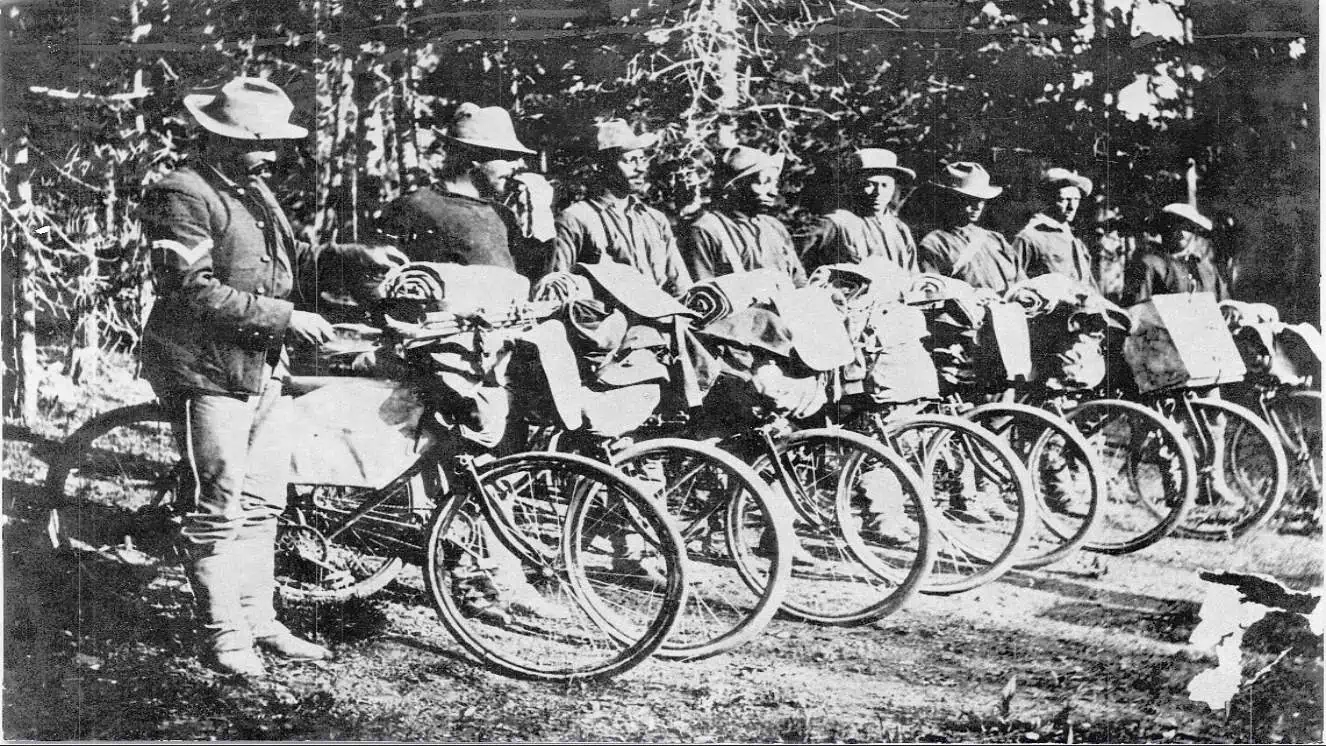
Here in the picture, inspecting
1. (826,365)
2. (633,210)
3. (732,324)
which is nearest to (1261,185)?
(826,365)

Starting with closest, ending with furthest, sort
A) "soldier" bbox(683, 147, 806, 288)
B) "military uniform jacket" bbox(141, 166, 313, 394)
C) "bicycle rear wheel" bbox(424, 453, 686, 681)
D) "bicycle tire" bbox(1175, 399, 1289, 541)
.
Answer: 1. "bicycle rear wheel" bbox(424, 453, 686, 681)
2. "military uniform jacket" bbox(141, 166, 313, 394)
3. "soldier" bbox(683, 147, 806, 288)
4. "bicycle tire" bbox(1175, 399, 1289, 541)

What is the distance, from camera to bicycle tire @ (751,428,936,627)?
4590 millimetres

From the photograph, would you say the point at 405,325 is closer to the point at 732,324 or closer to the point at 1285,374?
the point at 732,324

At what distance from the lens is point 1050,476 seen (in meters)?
4.76

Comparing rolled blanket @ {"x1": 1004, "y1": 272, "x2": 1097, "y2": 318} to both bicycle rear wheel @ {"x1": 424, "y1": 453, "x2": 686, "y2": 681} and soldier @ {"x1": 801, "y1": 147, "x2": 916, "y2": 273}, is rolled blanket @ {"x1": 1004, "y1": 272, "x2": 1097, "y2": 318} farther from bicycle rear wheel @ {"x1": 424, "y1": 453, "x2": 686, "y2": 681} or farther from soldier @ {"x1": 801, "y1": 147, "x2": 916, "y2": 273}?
bicycle rear wheel @ {"x1": 424, "y1": 453, "x2": 686, "y2": 681}

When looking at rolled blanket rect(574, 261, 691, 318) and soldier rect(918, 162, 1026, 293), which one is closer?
rolled blanket rect(574, 261, 691, 318)

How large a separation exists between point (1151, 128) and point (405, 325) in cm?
328

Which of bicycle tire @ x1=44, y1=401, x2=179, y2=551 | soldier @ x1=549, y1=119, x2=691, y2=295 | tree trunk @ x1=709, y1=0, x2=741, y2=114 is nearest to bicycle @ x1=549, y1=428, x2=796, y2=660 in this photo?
soldier @ x1=549, y1=119, x2=691, y2=295

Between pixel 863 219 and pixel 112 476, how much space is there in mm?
3349

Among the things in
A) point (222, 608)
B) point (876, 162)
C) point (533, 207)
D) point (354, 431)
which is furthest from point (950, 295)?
point (222, 608)

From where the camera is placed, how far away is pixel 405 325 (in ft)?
15.1

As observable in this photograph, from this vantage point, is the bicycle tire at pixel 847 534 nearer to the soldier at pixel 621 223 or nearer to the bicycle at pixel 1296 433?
the soldier at pixel 621 223

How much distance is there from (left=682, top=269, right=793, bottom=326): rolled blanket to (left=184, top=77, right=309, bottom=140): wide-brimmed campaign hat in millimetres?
1791

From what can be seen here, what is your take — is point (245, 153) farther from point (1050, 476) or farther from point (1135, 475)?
point (1135, 475)
